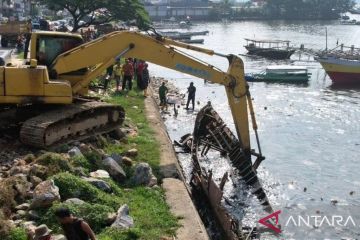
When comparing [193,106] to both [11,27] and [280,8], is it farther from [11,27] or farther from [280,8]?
[280,8]

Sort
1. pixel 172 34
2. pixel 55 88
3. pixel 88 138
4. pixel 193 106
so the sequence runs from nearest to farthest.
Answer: pixel 55 88
pixel 88 138
pixel 193 106
pixel 172 34

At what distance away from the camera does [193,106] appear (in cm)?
2914

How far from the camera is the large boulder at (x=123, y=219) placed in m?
9.51

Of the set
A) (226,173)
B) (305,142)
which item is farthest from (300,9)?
(226,173)

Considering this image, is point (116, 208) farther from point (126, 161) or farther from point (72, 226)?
point (72, 226)

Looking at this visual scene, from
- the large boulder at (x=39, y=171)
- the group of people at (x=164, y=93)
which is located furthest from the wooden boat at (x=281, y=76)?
the large boulder at (x=39, y=171)

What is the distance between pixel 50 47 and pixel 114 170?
403cm

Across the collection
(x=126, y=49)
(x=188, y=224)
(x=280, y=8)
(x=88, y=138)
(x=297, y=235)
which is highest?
(x=280, y=8)

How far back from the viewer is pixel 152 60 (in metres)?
15.1

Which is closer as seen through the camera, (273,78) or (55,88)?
(55,88)

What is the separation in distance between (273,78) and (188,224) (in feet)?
113

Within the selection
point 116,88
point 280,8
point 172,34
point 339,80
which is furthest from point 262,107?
point 280,8

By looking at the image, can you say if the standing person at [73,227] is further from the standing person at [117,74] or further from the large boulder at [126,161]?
the standing person at [117,74]

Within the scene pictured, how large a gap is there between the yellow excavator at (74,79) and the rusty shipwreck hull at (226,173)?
4.27ft
